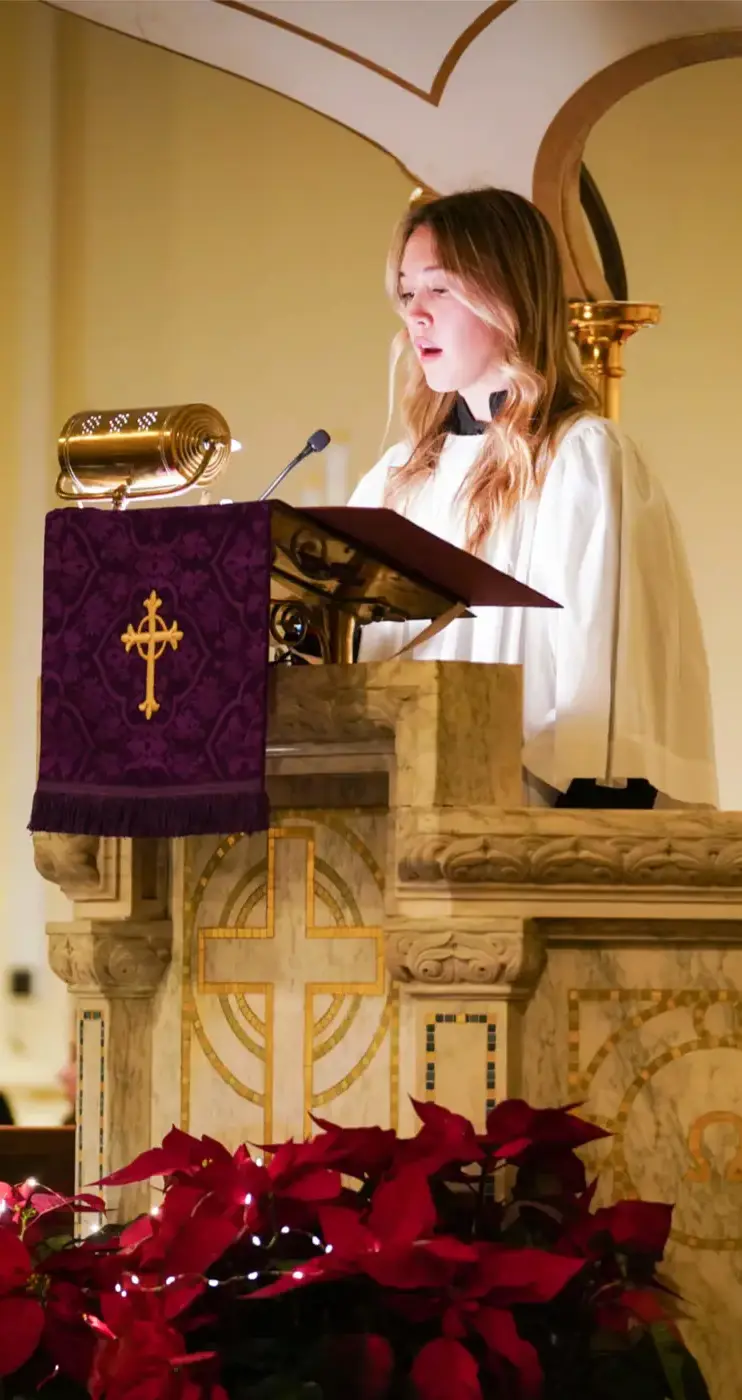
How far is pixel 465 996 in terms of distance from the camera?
2.86 metres

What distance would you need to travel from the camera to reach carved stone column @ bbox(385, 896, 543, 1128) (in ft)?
9.32

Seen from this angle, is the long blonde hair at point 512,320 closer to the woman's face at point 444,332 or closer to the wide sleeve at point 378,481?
the woman's face at point 444,332

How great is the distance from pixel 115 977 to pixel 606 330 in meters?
2.78

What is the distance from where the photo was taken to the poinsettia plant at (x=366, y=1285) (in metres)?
2.42

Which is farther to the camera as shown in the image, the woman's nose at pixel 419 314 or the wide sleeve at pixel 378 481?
the wide sleeve at pixel 378 481

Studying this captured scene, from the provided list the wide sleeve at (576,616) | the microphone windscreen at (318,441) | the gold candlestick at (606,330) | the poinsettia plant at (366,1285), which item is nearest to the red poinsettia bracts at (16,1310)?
the poinsettia plant at (366,1285)

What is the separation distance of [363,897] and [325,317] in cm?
514

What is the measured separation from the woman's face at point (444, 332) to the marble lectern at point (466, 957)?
0.93m

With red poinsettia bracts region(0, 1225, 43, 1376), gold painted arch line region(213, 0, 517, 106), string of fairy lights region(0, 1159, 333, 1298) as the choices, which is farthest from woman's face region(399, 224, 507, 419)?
gold painted arch line region(213, 0, 517, 106)

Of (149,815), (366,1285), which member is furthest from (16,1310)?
(149,815)

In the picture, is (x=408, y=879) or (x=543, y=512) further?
(x=543, y=512)

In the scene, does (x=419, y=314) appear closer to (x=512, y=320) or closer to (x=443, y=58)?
(x=512, y=320)

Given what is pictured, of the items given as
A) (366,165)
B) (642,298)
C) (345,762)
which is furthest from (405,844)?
(366,165)

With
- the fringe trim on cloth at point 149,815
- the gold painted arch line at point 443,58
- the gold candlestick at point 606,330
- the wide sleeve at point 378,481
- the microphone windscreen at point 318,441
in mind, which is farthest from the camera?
the gold painted arch line at point 443,58
